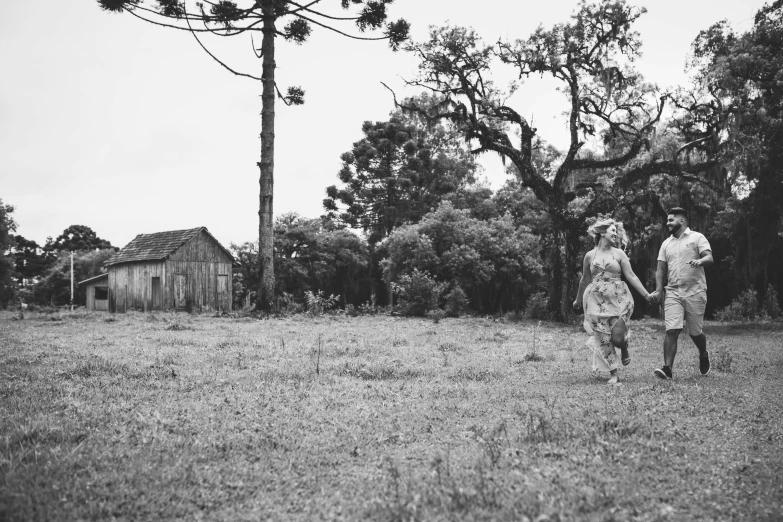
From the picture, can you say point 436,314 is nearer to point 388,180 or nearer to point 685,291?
point 685,291

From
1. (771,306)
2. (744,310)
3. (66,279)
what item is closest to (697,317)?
(771,306)

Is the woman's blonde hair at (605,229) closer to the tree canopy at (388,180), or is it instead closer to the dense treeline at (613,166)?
the dense treeline at (613,166)

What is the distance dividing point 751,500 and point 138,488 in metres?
3.70

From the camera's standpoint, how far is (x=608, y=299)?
721 cm

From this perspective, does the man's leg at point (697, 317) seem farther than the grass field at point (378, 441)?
Yes

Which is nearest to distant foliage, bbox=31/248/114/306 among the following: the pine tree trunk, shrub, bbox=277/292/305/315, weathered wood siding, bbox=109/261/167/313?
weathered wood siding, bbox=109/261/167/313

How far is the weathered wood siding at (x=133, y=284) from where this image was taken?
3234 centimetres

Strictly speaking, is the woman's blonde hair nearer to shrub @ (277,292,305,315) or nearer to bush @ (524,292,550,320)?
bush @ (524,292,550,320)

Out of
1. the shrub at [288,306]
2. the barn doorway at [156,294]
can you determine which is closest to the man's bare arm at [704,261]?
the shrub at [288,306]

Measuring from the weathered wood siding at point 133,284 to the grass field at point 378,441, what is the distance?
2562 cm

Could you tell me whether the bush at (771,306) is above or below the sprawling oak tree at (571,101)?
below

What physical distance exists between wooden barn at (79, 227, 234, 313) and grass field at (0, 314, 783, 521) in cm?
2487

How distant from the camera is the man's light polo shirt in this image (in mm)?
7320

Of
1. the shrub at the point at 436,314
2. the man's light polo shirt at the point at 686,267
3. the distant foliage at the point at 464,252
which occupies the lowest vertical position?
the shrub at the point at 436,314
